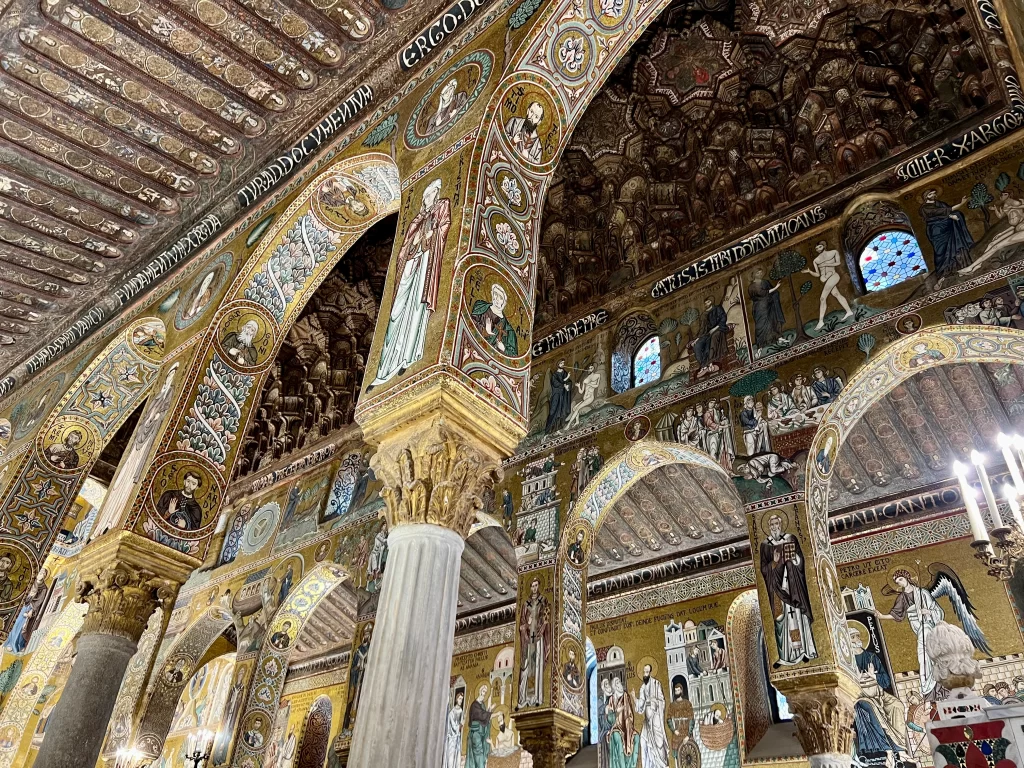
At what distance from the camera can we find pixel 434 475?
4.56 meters

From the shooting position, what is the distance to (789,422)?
23.9ft

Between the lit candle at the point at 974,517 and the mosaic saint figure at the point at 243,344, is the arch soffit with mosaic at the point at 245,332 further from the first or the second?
the lit candle at the point at 974,517

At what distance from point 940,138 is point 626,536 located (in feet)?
22.7

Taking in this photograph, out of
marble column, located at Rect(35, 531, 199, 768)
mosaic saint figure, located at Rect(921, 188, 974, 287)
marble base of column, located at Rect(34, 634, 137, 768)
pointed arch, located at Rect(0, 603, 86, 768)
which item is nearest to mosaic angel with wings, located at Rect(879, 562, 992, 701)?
mosaic saint figure, located at Rect(921, 188, 974, 287)

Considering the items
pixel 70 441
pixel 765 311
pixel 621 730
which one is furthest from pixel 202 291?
pixel 621 730

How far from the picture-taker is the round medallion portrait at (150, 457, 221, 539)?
709 centimetres

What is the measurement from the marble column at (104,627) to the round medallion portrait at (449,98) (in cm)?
467

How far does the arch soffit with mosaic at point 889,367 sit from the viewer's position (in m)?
6.64

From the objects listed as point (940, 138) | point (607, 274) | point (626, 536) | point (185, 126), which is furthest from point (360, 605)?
point (940, 138)

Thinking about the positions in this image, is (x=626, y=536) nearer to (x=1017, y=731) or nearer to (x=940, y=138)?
(x=940, y=138)

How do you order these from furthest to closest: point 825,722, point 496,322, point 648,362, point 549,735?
point 648,362 < point 549,735 < point 825,722 < point 496,322

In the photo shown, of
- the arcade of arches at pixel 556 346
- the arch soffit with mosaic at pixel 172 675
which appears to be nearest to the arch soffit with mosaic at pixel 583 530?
the arcade of arches at pixel 556 346

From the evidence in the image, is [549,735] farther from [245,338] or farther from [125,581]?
[245,338]

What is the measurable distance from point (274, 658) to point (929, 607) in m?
9.34
